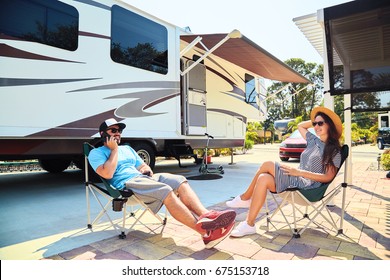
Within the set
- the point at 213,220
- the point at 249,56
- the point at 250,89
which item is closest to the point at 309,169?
the point at 213,220

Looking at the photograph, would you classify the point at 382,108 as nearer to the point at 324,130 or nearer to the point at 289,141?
the point at 324,130

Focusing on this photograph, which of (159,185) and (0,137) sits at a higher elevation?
(0,137)

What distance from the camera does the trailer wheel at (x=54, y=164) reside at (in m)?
5.39

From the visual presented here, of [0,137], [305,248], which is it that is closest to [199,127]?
[0,137]

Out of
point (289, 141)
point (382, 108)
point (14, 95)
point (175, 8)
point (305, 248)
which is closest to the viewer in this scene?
point (305, 248)

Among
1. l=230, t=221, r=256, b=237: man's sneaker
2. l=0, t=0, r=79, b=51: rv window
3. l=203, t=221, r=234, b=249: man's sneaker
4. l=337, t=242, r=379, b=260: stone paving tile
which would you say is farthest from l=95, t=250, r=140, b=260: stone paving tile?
l=0, t=0, r=79, b=51: rv window

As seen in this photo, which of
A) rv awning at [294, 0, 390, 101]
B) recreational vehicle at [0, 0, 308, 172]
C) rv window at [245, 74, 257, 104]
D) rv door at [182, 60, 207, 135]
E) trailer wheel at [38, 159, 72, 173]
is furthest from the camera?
rv window at [245, 74, 257, 104]

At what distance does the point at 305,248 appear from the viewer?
1853 mm

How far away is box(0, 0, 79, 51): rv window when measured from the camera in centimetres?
289

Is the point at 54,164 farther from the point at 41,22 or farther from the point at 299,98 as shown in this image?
the point at 299,98

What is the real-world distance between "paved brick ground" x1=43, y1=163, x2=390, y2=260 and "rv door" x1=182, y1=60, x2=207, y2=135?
295 cm

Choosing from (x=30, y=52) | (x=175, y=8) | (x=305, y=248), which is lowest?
(x=305, y=248)

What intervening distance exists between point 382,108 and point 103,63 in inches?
131

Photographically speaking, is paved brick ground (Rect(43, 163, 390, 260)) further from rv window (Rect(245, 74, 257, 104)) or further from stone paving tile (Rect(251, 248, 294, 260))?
rv window (Rect(245, 74, 257, 104))
